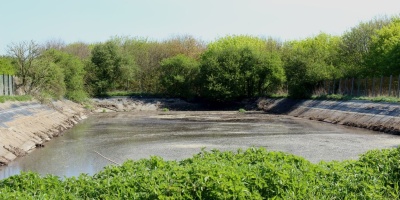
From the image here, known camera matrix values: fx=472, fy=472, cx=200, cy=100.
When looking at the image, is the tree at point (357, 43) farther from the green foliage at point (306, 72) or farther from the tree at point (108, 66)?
the tree at point (108, 66)

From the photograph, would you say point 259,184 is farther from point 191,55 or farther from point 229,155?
point 191,55

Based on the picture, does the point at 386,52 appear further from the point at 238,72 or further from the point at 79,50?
the point at 79,50

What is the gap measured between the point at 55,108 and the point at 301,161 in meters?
38.6

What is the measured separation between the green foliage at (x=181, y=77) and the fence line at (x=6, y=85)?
28.5 m

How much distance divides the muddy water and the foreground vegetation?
29.3 feet

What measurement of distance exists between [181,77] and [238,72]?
9.01 m

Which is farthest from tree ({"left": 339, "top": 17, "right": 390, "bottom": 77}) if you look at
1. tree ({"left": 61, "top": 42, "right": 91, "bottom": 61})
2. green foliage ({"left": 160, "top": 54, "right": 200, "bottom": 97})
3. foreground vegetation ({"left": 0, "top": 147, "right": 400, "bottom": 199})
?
foreground vegetation ({"left": 0, "top": 147, "right": 400, "bottom": 199})

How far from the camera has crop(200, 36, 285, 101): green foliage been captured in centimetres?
6519

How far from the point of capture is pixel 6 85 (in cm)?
4278

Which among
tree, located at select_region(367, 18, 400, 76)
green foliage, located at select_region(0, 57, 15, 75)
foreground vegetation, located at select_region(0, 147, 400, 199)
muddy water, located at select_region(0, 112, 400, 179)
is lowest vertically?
muddy water, located at select_region(0, 112, 400, 179)

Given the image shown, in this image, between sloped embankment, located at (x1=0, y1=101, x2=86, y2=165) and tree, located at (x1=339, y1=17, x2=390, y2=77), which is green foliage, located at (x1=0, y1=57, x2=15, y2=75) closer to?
sloped embankment, located at (x1=0, y1=101, x2=86, y2=165)

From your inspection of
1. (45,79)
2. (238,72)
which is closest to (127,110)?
(238,72)

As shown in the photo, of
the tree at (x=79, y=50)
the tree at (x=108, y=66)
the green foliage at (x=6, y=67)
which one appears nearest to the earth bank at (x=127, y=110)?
the tree at (x=108, y=66)

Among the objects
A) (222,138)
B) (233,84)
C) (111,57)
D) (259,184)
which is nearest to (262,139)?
(222,138)
